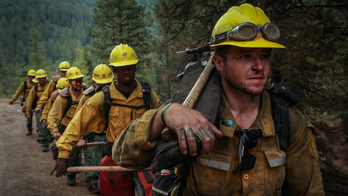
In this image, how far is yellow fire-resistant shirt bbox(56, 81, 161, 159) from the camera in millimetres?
4041

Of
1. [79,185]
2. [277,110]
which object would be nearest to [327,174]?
[277,110]

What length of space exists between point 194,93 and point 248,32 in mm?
633

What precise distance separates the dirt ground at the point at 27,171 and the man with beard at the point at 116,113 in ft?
9.90

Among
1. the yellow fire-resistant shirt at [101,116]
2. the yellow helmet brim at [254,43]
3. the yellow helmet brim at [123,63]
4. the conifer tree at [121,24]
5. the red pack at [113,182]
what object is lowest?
the red pack at [113,182]

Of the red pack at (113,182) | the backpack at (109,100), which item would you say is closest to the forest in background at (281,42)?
the backpack at (109,100)

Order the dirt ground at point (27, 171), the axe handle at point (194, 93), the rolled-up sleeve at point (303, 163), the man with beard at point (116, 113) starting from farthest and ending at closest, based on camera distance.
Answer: the dirt ground at point (27, 171) → the man with beard at point (116, 113) → the rolled-up sleeve at point (303, 163) → the axe handle at point (194, 93)

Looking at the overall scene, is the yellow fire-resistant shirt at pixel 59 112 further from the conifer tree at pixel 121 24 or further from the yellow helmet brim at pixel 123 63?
the conifer tree at pixel 121 24

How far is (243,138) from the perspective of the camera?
1.84 meters

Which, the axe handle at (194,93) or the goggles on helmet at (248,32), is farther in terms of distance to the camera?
the goggles on helmet at (248,32)

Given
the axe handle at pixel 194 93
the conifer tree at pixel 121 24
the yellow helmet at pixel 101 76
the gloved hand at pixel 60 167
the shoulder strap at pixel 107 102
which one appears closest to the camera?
the axe handle at pixel 194 93

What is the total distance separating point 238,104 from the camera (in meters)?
2.10

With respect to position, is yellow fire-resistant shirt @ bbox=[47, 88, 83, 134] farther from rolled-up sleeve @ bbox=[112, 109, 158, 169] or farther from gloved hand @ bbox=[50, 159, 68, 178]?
rolled-up sleeve @ bbox=[112, 109, 158, 169]

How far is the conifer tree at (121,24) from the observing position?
80.1ft

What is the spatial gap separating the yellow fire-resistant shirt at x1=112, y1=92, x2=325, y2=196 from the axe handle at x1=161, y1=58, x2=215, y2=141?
0.78ft
